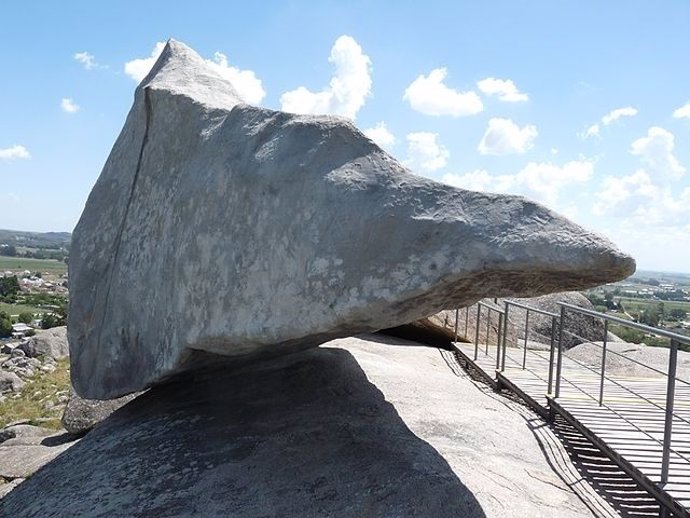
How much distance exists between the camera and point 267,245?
4078 millimetres

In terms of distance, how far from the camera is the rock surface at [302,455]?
12.9 feet

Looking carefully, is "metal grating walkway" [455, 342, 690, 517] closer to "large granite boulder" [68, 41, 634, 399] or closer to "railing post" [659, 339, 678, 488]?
"railing post" [659, 339, 678, 488]

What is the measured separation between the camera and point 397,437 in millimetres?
4637

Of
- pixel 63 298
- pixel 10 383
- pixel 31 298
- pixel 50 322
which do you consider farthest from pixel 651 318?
pixel 31 298

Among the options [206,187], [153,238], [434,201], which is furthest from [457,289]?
[153,238]

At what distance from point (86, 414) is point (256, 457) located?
4097 mm

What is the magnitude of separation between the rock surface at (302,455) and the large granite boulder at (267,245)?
1.72 ft

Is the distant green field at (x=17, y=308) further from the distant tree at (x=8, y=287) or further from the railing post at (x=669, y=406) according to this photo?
the railing post at (x=669, y=406)

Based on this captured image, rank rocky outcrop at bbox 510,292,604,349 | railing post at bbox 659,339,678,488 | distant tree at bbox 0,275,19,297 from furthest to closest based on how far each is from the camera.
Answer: distant tree at bbox 0,275,19,297 < rocky outcrop at bbox 510,292,604,349 < railing post at bbox 659,339,678,488

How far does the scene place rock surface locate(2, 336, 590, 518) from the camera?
3.94m

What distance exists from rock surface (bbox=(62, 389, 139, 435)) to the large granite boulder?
189cm

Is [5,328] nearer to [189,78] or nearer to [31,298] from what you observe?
[31,298]

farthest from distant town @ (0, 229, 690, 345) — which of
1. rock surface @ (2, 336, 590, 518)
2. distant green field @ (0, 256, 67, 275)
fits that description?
rock surface @ (2, 336, 590, 518)

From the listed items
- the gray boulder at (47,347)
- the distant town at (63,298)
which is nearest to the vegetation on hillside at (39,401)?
the distant town at (63,298)
